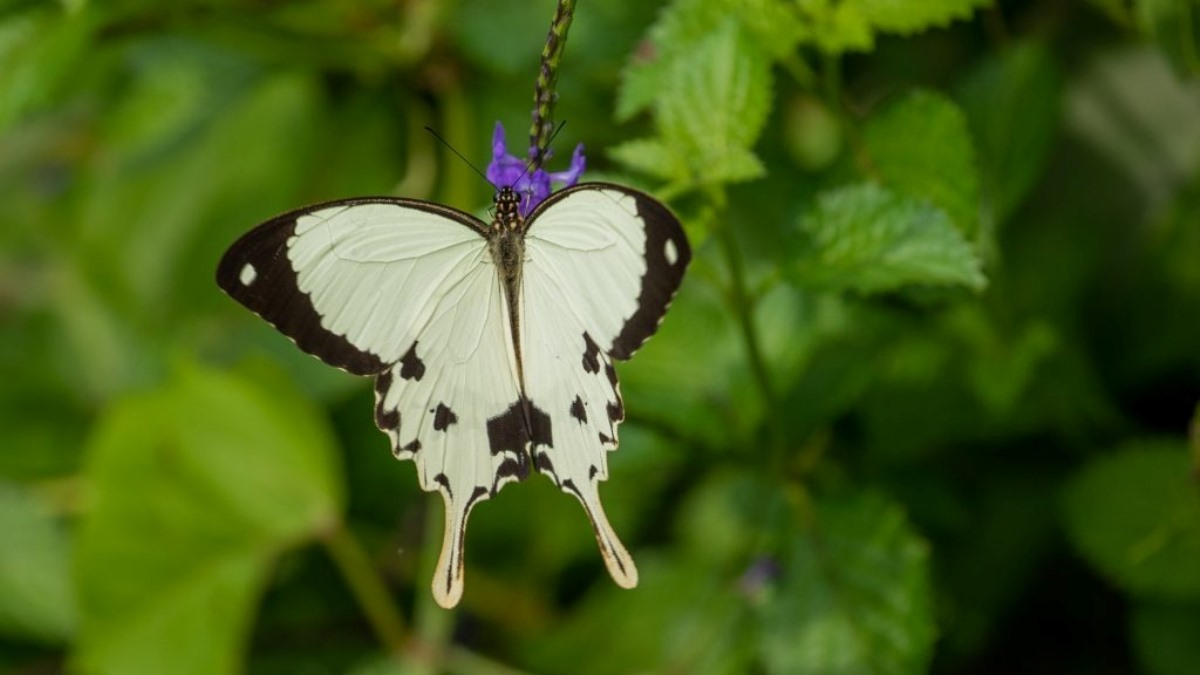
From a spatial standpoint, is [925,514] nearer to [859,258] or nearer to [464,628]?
[859,258]

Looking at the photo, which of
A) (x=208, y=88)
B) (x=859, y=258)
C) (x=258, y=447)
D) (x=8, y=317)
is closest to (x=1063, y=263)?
(x=859, y=258)

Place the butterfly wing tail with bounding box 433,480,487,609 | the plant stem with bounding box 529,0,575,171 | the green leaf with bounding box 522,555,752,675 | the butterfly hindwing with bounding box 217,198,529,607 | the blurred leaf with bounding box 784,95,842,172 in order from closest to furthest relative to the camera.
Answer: the plant stem with bounding box 529,0,575,171 → the butterfly wing tail with bounding box 433,480,487,609 → the butterfly hindwing with bounding box 217,198,529,607 → the green leaf with bounding box 522,555,752,675 → the blurred leaf with bounding box 784,95,842,172

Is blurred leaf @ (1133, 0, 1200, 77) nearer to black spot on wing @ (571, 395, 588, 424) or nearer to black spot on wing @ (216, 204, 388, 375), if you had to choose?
black spot on wing @ (571, 395, 588, 424)

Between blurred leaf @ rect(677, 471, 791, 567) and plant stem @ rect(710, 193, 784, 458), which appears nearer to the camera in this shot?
plant stem @ rect(710, 193, 784, 458)

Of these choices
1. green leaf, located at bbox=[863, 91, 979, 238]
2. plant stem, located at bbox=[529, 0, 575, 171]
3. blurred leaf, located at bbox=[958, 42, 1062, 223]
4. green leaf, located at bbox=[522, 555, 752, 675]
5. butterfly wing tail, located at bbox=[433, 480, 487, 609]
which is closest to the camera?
plant stem, located at bbox=[529, 0, 575, 171]

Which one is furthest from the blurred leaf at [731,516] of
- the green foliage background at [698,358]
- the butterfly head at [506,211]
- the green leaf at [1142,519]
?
the butterfly head at [506,211]

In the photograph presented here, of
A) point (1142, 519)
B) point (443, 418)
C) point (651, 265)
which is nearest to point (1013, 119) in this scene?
point (1142, 519)

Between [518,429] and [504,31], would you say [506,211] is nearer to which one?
[518,429]

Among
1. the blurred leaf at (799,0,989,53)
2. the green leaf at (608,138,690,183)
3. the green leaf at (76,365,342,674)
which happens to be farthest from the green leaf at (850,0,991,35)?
the green leaf at (76,365,342,674)
